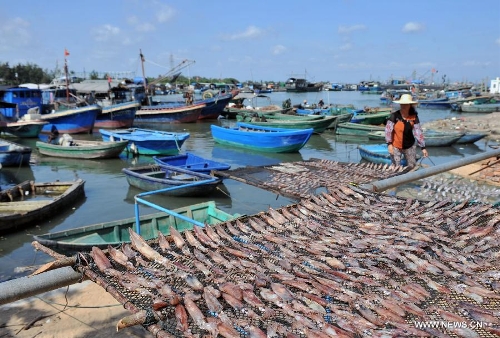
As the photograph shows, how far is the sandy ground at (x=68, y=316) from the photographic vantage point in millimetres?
5703

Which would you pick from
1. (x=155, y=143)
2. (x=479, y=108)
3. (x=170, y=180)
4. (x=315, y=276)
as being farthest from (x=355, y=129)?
(x=315, y=276)

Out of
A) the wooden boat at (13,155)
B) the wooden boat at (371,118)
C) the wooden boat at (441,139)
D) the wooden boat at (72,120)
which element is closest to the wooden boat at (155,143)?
the wooden boat at (13,155)

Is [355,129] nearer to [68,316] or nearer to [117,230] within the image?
[117,230]

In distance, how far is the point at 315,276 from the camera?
3.34 meters

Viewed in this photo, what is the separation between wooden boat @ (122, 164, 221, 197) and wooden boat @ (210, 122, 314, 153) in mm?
8386

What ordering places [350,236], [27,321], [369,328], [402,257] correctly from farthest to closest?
[27,321] < [350,236] < [402,257] < [369,328]

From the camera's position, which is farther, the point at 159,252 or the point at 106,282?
the point at 159,252

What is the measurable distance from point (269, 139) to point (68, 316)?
17367 millimetres

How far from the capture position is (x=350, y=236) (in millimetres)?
4262

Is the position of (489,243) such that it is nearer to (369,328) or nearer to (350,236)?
(350,236)

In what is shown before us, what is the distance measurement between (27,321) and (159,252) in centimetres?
352

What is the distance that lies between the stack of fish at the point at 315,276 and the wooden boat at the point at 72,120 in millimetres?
27625

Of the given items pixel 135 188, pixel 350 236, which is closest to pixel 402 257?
pixel 350 236

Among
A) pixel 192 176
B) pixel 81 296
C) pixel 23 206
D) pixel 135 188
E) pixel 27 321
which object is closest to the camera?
pixel 27 321
